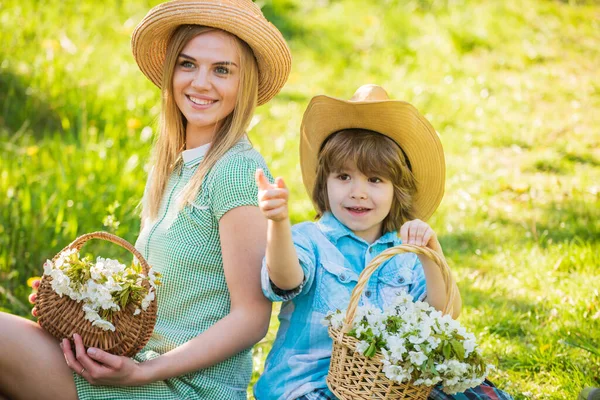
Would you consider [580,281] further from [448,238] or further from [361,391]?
[361,391]

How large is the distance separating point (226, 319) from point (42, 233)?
1.86 metres

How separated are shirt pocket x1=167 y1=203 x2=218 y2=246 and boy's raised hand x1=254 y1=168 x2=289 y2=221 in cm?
43

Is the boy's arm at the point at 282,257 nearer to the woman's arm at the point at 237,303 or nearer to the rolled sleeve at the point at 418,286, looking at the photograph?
the woman's arm at the point at 237,303

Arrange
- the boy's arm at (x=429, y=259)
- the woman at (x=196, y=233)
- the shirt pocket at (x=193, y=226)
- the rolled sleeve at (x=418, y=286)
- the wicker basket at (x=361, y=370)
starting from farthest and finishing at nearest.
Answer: the rolled sleeve at (x=418, y=286)
the shirt pocket at (x=193, y=226)
the boy's arm at (x=429, y=259)
the woman at (x=196, y=233)
the wicker basket at (x=361, y=370)

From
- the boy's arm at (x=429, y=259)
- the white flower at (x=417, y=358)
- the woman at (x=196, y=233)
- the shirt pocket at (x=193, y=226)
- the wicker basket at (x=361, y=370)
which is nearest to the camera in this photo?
the white flower at (x=417, y=358)

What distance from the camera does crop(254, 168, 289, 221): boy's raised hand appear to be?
2.09m

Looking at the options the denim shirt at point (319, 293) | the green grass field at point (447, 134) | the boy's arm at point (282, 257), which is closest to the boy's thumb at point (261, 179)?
the boy's arm at point (282, 257)

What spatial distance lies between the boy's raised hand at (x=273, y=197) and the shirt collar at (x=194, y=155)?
59cm

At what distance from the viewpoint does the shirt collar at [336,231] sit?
269 cm

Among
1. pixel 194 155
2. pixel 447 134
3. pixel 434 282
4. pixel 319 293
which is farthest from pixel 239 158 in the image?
pixel 447 134

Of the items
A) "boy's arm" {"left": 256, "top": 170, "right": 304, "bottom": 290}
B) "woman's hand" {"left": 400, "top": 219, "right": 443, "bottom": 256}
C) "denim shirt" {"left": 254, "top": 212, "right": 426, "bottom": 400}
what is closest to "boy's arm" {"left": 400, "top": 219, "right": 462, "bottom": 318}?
"woman's hand" {"left": 400, "top": 219, "right": 443, "bottom": 256}

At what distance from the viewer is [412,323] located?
86.3 inches

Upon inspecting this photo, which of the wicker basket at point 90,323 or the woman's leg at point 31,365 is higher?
the wicker basket at point 90,323

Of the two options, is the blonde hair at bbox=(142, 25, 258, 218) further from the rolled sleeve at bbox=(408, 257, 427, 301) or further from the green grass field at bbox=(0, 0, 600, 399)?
the rolled sleeve at bbox=(408, 257, 427, 301)
